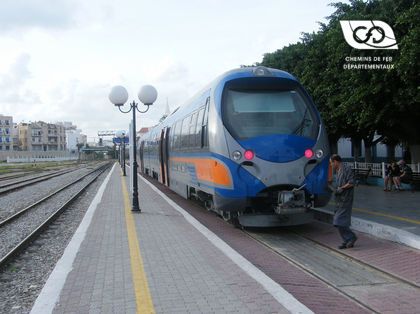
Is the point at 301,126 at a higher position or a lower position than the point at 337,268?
higher

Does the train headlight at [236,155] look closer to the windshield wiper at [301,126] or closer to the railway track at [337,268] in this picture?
the windshield wiper at [301,126]

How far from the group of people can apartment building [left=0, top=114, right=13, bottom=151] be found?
141739 millimetres

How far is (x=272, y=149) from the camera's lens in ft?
32.0

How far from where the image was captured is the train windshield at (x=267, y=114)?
32.8 ft

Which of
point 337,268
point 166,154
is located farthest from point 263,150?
point 166,154

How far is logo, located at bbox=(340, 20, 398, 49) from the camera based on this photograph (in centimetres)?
1645

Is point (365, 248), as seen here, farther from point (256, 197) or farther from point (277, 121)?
point (277, 121)

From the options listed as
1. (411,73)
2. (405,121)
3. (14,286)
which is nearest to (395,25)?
(411,73)

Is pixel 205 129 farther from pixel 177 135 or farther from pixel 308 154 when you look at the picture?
pixel 177 135

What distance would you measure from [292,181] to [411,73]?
7.32 meters

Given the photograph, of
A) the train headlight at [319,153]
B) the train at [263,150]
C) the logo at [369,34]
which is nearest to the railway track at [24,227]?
the train at [263,150]

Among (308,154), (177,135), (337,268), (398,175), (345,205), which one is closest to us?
(337,268)

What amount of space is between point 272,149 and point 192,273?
358 cm

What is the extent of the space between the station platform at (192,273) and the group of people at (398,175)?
7.29 meters
